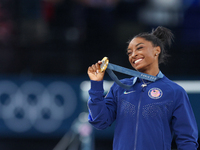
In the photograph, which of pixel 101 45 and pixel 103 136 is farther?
pixel 101 45

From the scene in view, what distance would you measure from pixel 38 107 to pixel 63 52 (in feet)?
4.79

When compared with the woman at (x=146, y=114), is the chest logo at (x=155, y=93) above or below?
above

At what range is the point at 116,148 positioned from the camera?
192 centimetres

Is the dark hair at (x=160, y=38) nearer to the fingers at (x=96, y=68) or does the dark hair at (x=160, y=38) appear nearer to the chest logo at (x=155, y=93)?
the chest logo at (x=155, y=93)

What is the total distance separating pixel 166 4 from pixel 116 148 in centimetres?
579

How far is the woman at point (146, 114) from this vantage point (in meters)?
1.83

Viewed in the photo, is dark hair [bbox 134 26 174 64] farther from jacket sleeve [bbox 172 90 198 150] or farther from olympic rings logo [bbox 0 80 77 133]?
olympic rings logo [bbox 0 80 77 133]

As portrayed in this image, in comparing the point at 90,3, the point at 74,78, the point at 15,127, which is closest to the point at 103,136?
the point at 74,78

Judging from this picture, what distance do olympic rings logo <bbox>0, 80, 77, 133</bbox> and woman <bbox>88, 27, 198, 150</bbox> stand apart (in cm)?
396

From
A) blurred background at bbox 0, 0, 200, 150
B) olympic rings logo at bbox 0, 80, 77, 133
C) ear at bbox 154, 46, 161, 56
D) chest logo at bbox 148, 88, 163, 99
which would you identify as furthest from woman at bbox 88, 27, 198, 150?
olympic rings logo at bbox 0, 80, 77, 133

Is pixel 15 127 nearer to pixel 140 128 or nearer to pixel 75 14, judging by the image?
pixel 75 14

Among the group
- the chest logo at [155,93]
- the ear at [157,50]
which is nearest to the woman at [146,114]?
the chest logo at [155,93]

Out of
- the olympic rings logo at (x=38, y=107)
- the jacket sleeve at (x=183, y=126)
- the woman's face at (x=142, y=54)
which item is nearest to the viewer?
the jacket sleeve at (x=183, y=126)

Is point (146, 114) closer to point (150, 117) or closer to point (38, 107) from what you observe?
point (150, 117)
